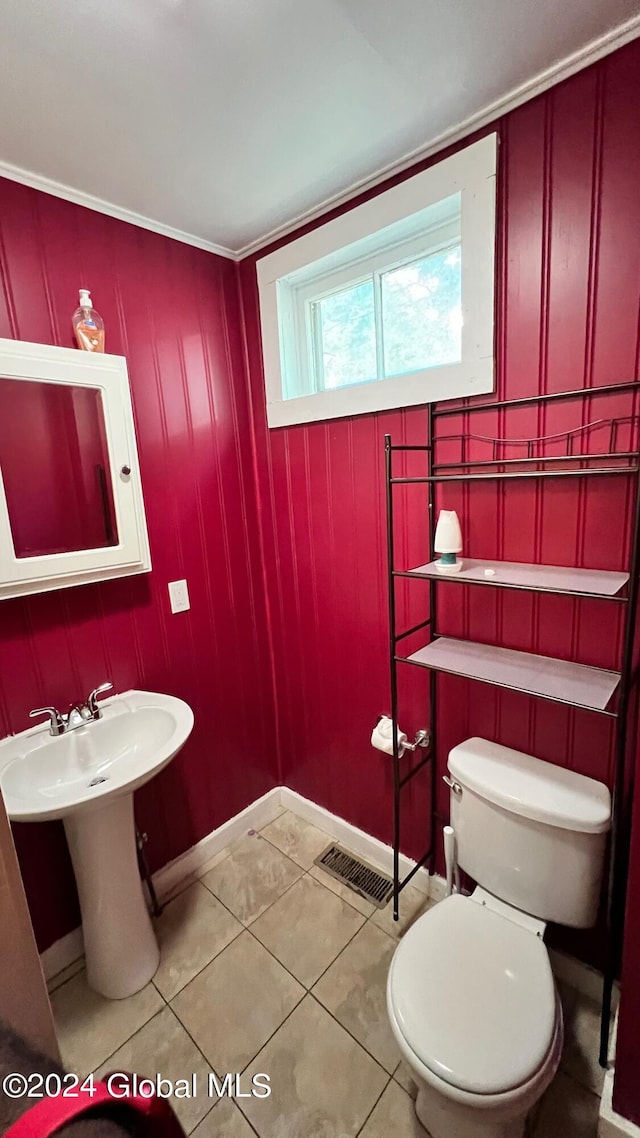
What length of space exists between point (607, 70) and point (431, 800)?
199 centimetres

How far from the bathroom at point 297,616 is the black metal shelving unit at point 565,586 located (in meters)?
0.04

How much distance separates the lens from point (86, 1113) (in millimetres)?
447

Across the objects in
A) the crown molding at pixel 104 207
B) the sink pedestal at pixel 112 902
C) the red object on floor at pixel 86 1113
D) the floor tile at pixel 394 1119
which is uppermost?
the crown molding at pixel 104 207

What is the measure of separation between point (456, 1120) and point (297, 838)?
3.52 ft

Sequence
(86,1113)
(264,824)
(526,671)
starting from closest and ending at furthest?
1. (86,1113)
2. (526,671)
3. (264,824)

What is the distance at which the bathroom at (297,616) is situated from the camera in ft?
3.65

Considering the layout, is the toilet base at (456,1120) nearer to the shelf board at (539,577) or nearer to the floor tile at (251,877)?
the floor tile at (251,877)

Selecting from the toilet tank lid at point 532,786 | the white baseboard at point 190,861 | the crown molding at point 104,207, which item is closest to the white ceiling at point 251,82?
the crown molding at point 104,207

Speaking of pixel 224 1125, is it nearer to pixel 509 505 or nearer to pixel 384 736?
pixel 384 736

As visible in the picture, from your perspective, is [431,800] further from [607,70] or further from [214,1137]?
[607,70]

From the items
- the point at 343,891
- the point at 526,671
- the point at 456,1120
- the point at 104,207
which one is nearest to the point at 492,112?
the point at 104,207

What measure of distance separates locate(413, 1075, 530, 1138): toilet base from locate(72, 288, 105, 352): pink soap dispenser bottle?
1.94m

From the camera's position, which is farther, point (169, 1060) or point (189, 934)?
point (189, 934)

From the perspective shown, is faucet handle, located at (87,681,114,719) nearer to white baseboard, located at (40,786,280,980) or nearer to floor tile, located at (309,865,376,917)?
white baseboard, located at (40,786,280,980)
